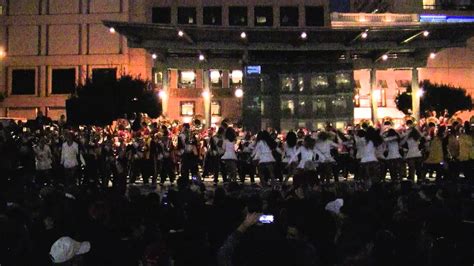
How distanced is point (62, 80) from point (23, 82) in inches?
147

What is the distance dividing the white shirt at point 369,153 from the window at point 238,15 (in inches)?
1424

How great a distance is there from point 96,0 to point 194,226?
48532 mm

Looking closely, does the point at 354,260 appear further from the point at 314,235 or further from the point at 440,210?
the point at 440,210

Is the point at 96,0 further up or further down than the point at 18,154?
further up

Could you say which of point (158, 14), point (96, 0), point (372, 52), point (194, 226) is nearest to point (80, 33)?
point (96, 0)

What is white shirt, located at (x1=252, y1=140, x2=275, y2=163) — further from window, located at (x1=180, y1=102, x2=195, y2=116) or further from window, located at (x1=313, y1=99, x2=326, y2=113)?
window, located at (x1=180, y1=102, x2=195, y2=116)

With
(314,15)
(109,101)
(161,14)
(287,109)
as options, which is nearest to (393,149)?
(287,109)

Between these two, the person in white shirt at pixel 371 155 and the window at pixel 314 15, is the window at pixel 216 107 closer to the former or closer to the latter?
the window at pixel 314 15

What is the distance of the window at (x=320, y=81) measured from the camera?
28.3m

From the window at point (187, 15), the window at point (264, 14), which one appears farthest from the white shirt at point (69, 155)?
the window at point (264, 14)

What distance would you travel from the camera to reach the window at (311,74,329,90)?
92.9 ft

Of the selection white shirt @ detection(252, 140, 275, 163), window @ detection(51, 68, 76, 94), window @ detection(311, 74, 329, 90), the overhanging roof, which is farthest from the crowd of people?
window @ detection(51, 68, 76, 94)

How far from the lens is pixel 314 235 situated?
6.59m

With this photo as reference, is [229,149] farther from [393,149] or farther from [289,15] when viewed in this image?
[289,15]
